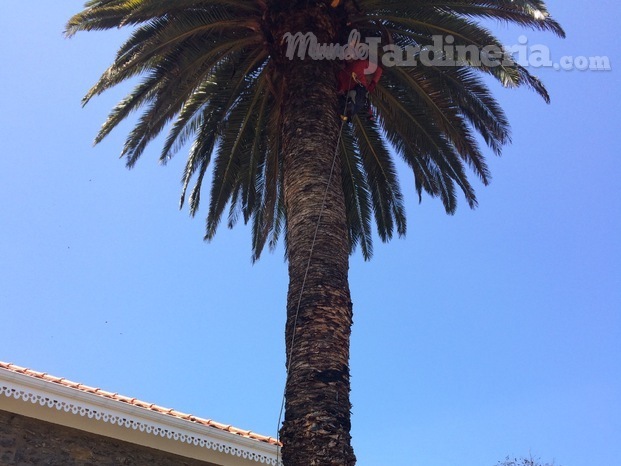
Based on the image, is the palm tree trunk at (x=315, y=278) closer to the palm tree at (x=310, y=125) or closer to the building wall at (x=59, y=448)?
the palm tree at (x=310, y=125)

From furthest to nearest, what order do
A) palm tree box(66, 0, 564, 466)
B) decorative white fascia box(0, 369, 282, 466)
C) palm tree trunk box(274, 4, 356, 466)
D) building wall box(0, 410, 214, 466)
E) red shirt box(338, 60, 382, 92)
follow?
red shirt box(338, 60, 382, 92) < building wall box(0, 410, 214, 466) < decorative white fascia box(0, 369, 282, 466) < palm tree box(66, 0, 564, 466) < palm tree trunk box(274, 4, 356, 466)

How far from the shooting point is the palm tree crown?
8469mm

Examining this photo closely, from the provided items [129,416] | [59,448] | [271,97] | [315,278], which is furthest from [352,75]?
[59,448]

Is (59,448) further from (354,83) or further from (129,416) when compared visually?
(354,83)

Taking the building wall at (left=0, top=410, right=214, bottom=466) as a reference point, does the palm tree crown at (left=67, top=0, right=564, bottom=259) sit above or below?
above

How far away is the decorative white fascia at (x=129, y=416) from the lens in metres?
7.42

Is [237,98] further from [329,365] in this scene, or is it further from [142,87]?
[329,365]

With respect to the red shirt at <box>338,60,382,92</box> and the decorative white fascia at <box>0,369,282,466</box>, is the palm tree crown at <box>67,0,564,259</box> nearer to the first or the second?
the red shirt at <box>338,60,382,92</box>

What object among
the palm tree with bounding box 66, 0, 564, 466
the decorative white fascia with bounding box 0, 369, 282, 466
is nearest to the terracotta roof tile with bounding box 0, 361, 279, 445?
the decorative white fascia with bounding box 0, 369, 282, 466

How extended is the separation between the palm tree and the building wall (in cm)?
306

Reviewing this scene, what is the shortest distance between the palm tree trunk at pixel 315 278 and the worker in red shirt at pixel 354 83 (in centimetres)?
16

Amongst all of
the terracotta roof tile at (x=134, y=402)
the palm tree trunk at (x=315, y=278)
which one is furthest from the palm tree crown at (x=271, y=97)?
the terracotta roof tile at (x=134, y=402)

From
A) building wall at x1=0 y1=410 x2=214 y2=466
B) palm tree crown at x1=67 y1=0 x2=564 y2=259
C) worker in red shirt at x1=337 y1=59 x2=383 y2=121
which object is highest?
palm tree crown at x1=67 y1=0 x2=564 y2=259

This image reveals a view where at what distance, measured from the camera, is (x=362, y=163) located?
35.5 feet
